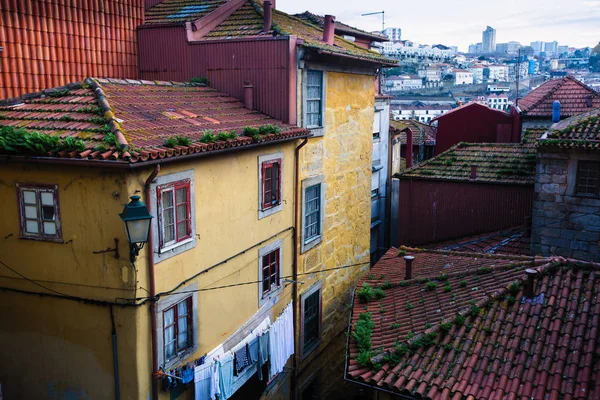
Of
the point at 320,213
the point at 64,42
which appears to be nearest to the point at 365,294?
the point at 320,213

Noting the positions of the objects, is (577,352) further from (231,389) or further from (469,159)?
(469,159)

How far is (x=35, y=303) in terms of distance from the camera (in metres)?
9.81

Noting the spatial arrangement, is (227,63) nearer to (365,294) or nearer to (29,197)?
(29,197)

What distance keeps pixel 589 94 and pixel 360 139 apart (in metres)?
13.5

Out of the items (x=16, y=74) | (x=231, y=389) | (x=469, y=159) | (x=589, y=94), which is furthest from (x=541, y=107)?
(x=16, y=74)

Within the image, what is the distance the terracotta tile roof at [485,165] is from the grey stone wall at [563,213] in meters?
3.14

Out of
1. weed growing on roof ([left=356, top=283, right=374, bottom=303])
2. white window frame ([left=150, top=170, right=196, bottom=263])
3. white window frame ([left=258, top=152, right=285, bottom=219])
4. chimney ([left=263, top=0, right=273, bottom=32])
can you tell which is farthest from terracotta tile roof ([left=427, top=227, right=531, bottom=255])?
white window frame ([left=150, top=170, right=196, bottom=263])

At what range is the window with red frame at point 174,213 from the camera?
30.7 feet

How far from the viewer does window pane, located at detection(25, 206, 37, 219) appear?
9367 millimetres

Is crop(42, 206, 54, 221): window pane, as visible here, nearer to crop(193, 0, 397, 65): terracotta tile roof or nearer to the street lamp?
the street lamp

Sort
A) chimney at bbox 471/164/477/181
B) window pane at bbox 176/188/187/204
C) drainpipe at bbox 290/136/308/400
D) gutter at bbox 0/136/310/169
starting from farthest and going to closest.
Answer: chimney at bbox 471/164/477/181 → drainpipe at bbox 290/136/308/400 → window pane at bbox 176/188/187/204 → gutter at bbox 0/136/310/169

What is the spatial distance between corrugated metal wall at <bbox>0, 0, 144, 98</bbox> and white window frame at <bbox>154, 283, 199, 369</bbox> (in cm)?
543

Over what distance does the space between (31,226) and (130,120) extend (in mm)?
2486

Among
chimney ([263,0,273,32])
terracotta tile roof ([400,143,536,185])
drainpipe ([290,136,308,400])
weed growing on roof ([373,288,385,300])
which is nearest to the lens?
weed growing on roof ([373,288,385,300])
